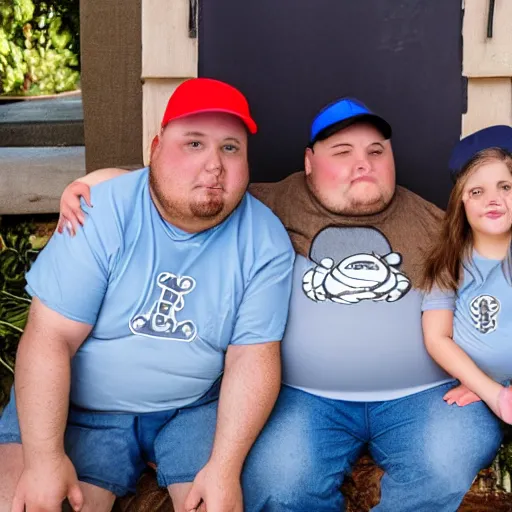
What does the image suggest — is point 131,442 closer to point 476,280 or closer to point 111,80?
point 476,280

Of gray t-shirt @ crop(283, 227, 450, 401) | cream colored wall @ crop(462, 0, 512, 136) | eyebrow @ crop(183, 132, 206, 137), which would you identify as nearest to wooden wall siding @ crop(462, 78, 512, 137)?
cream colored wall @ crop(462, 0, 512, 136)

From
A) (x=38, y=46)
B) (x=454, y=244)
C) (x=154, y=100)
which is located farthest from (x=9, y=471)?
(x=38, y=46)

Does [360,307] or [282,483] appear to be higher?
[360,307]

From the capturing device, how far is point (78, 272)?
2.07m

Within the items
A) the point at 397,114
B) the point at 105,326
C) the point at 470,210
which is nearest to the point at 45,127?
the point at 397,114

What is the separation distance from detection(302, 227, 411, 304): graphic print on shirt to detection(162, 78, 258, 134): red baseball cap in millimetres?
455

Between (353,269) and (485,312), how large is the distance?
0.40m

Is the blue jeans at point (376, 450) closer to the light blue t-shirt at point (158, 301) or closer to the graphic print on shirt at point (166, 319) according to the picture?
the light blue t-shirt at point (158, 301)

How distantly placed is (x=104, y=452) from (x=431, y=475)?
91 cm

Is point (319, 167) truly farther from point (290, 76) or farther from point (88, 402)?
point (88, 402)

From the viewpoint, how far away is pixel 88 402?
2.22m

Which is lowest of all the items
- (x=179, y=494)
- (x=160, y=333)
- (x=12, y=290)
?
(x=179, y=494)

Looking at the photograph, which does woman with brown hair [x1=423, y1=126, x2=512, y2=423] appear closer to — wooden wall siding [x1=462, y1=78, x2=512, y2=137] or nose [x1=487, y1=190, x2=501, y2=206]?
nose [x1=487, y1=190, x2=501, y2=206]

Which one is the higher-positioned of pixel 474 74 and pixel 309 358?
pixel 474 74
